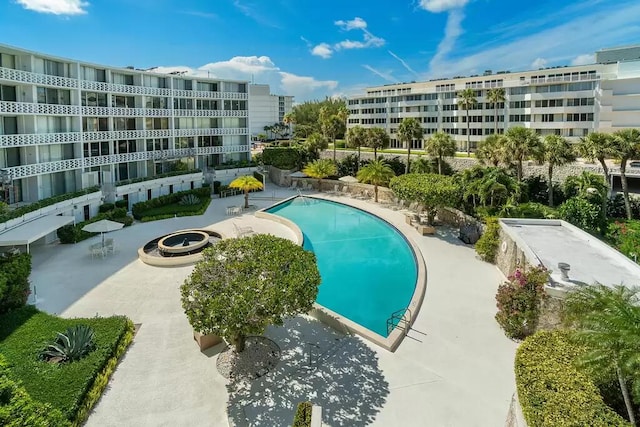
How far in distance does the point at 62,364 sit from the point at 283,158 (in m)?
42.5

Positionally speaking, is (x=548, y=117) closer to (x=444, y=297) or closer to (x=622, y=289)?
(x=444, y=297)

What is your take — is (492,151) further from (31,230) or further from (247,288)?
(31,230)

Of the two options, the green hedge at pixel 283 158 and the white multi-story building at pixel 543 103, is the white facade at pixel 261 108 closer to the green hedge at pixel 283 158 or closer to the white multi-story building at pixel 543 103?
the white multi-story building at pixel 543 103

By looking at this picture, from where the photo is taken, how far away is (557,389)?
10.2 meters

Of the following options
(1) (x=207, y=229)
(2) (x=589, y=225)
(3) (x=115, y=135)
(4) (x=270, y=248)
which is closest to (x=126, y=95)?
(3) (x=115, y=135)

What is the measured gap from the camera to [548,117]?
5809cm

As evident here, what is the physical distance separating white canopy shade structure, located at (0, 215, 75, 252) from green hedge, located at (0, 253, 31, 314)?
119 inches

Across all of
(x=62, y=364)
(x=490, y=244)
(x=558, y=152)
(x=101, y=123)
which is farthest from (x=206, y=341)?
(x=101, y=123)

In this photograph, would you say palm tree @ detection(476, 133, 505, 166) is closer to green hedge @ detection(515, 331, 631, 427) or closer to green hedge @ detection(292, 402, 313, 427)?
green hedge @ detection(515, 331, 631, 427)

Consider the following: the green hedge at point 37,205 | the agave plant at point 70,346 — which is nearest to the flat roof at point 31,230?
the green hedge at point 37,205

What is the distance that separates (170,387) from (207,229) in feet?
62.8

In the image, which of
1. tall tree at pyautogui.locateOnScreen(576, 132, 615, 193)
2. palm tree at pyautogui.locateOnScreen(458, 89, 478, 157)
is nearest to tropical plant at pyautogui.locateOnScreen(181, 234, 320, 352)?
tall tree at pyautogui.locateOnScreen(576, 132, 615, 193)

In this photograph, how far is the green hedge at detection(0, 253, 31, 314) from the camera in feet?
56.1

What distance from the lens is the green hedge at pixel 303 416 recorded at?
10.9 meters
